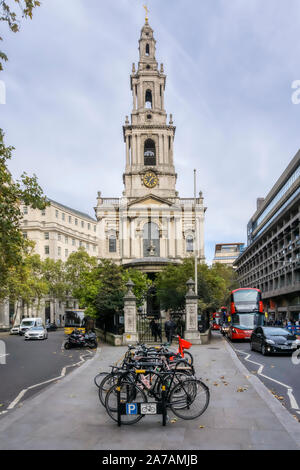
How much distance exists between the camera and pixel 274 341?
18.7m

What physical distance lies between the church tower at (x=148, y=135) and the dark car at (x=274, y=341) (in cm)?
4729

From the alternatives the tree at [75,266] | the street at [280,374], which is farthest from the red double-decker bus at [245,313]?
the tree at [75,266]

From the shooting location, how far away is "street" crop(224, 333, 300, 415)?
949 cm

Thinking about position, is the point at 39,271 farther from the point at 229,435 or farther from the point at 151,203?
the point at 229,435

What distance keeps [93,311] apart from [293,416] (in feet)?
81.8

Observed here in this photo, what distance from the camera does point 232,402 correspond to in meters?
8.99

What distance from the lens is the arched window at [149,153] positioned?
232ft

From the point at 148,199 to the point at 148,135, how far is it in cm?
1142

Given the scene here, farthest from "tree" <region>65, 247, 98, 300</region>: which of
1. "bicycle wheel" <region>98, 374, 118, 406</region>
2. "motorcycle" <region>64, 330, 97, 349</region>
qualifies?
"bicycle wheel" <region>98, 374, 118, 406</region>

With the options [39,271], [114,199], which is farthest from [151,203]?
[39,271]

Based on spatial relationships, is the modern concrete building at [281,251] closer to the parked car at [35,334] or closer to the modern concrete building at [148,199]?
the modern concrete building at [148,199]

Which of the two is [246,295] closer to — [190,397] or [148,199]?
A: [190,397]

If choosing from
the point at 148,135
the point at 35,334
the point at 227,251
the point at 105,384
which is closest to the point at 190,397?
the point at 105,384
